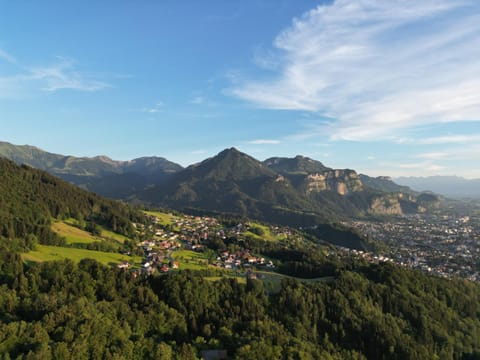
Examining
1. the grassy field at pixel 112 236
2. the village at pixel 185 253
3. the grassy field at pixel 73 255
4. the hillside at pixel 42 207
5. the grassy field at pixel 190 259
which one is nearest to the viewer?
the grassy field at pixel 73 255

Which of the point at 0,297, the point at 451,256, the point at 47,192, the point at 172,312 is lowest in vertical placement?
the point at 451,256

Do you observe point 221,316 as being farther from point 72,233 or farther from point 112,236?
point 112,236

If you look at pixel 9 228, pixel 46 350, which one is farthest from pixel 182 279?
pixel 9 228

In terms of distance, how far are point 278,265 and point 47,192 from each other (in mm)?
88745

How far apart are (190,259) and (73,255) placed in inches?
1323

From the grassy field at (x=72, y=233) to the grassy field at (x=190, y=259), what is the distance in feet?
87.9

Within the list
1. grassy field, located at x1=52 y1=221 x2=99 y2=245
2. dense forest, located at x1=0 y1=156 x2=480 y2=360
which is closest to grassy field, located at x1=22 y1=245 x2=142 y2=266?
dense forest, located at x1=0 y1=156 x2=480 y2=360

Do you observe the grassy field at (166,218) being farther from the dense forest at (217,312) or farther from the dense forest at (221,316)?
the dense forest at (221,316)

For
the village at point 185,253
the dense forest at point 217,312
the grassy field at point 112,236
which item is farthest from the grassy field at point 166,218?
the dense forest at point 217,312

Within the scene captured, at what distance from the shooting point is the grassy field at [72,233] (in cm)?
9126

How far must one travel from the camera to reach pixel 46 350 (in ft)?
87.7

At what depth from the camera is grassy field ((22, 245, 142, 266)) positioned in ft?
219

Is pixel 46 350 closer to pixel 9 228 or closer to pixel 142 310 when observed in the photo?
pixel 142 310

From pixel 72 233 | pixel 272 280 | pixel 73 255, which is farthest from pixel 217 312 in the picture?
pixel 72 233
